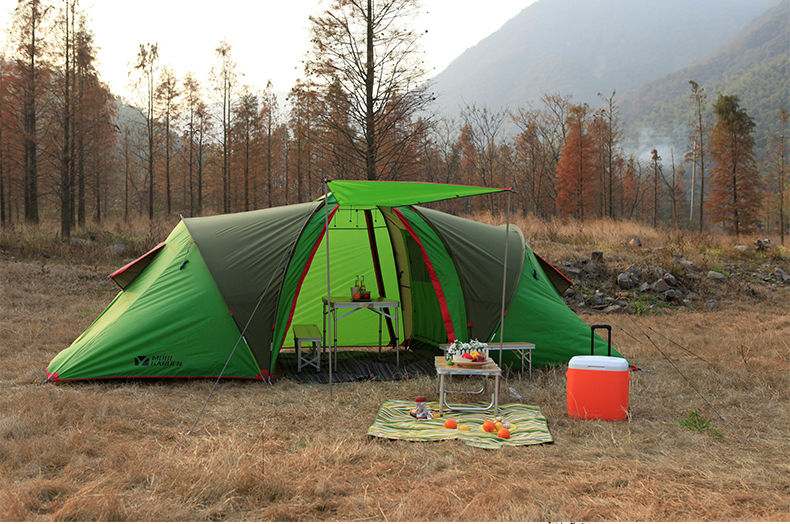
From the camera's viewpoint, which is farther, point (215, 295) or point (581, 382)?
point (215, 295)

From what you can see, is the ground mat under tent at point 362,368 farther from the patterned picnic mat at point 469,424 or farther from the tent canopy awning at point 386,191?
the tent canopy awning at point 386,191

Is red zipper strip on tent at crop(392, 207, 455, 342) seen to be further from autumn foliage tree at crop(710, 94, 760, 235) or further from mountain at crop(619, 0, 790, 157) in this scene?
mountain at crop(619, 0, 790, 157)

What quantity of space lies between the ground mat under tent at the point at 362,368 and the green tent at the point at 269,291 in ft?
1.45

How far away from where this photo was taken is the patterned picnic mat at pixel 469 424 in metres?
3.71

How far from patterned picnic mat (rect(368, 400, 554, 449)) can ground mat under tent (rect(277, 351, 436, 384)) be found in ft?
3.63

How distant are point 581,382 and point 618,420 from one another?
39 cm

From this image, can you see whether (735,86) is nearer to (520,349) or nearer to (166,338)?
(520,349)

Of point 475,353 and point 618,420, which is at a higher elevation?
point 475,353

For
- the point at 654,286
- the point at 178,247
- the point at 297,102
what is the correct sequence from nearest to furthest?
1. the point at 178,247
2. the point at 654,286
3. the point at 297,102

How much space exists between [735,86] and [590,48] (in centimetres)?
11167

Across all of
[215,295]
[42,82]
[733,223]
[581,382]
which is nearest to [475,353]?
[581,382]

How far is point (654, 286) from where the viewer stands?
10438 millimetres

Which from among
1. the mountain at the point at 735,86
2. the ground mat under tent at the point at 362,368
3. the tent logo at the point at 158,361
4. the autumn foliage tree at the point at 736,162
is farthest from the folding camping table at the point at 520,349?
the mountain at the point at 735,86

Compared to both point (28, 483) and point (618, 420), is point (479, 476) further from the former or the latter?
point (28, 483)
